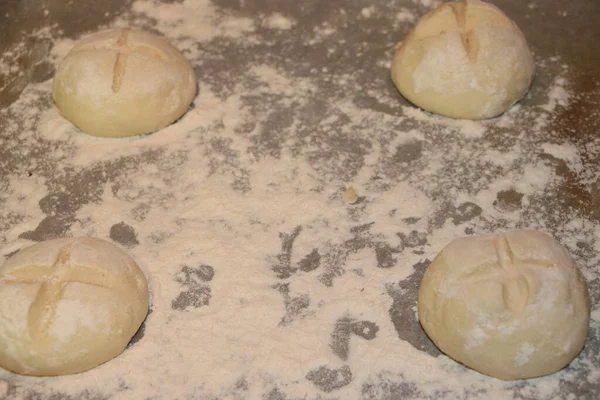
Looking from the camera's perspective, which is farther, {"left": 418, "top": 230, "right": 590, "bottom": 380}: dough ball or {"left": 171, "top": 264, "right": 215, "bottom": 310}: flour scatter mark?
{"left": 171, "top": 264, "right": 215, "bottom": 310}: flour scatter mark

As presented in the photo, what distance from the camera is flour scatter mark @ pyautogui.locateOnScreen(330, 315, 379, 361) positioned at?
7.39 ft

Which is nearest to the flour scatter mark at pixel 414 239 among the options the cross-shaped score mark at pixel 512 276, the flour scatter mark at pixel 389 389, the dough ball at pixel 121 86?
the cross-shaped score mark at pixel 512 276

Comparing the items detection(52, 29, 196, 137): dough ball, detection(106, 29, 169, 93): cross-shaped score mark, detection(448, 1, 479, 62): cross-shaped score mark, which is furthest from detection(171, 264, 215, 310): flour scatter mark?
detection(448, 1, 479, 62): cross-shaped score mark

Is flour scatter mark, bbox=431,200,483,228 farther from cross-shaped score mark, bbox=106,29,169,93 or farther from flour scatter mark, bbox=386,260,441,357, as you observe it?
cross-shaped score mark, bbox=106,29,169,93

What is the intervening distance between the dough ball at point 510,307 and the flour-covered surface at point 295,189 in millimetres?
96

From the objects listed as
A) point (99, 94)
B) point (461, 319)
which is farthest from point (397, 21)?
point (461, 319)

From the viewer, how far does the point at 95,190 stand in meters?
2.69

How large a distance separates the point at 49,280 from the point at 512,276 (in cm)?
144

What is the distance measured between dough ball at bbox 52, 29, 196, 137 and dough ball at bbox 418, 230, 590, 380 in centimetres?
130

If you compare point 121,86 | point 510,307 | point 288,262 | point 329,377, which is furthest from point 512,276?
point 121,86

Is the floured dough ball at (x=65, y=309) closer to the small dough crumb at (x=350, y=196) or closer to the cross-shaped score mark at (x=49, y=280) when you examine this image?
the cross-shaped score mark at (x=49, y=280)

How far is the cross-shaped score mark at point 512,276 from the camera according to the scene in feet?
6.89

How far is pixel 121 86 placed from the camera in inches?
107

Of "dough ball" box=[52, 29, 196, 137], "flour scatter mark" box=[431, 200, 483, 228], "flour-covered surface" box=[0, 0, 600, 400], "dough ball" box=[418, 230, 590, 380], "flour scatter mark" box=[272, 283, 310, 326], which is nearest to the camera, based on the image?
"dough ball" box=[418, 230, 590, 380]
